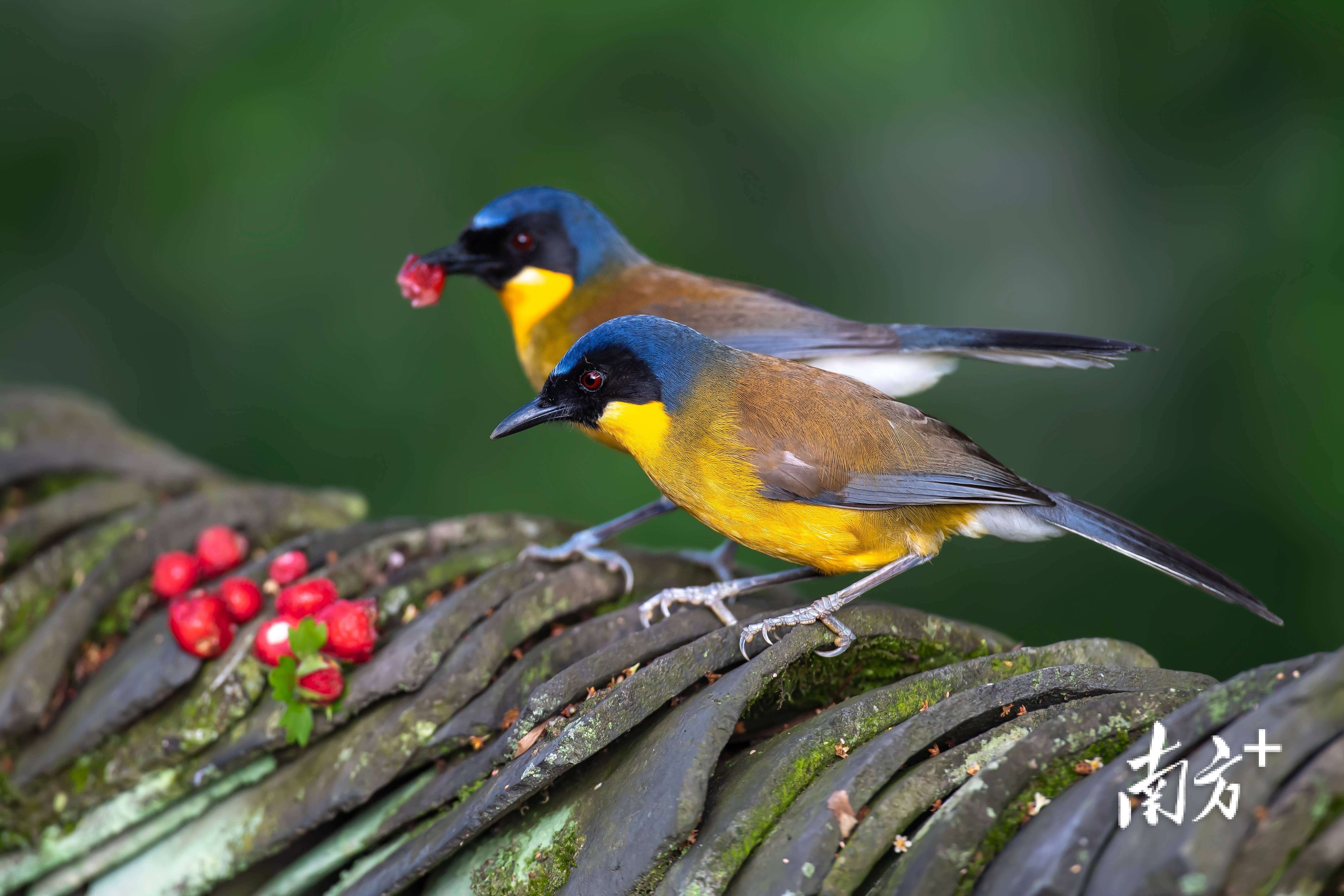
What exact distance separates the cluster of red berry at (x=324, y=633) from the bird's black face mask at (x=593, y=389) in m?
0.44

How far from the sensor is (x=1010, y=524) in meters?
2.24

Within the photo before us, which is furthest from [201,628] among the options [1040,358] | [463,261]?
[1040,358]

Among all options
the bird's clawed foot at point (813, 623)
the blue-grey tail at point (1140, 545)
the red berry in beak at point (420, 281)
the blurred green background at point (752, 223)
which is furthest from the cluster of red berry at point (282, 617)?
the blurred green background at point (752, 223)

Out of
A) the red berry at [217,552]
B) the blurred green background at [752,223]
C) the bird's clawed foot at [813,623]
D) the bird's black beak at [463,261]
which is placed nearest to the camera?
the bird's clawed foot at [813,623]

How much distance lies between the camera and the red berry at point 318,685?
1954 mm

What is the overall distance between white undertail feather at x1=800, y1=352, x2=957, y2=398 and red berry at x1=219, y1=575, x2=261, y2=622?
55.3 inches

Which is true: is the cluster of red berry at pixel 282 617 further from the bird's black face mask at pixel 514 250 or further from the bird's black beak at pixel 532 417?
the bird's black face mask at pixel 514 250

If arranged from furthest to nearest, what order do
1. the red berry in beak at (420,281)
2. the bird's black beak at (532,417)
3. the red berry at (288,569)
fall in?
the red berry in beak at (420,281) < the red berry at (288,569) < the bird's black beak at (532,417)

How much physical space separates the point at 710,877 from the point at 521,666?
675 millimetres

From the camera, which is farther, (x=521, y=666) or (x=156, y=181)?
(x=156, y=181)

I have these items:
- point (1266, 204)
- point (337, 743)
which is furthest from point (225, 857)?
point (1266, 204)

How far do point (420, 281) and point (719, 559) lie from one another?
1.12 m

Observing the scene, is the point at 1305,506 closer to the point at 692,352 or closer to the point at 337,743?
the point at 692,352

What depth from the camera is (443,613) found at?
1.99m
